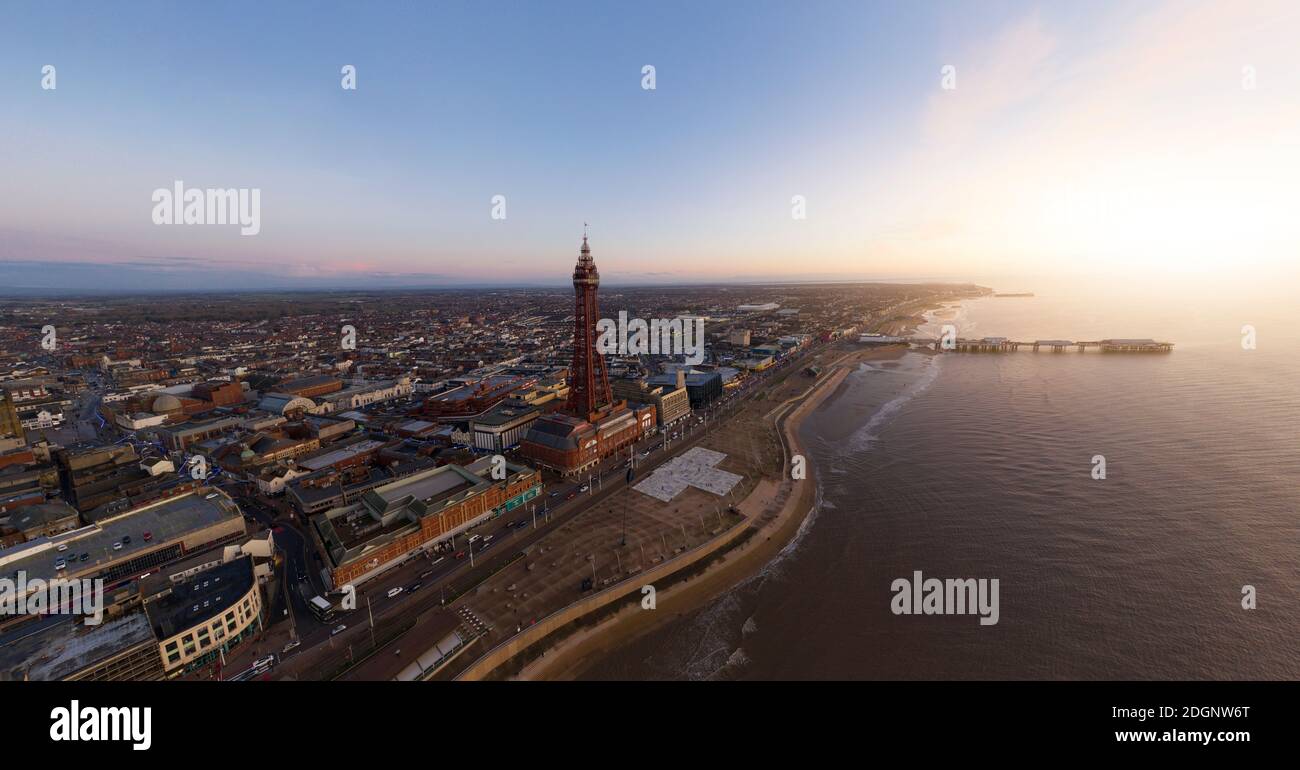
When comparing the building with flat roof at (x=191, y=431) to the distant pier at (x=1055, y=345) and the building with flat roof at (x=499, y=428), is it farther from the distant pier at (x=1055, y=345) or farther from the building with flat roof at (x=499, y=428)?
the distant pier at (x=1055, y=345)

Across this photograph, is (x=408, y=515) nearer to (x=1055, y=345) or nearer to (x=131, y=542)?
(x=131, y=542)

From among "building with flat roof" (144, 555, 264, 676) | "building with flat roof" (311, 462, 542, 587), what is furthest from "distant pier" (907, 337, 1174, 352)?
"building with flat roof" (144, 555, 264, 676)

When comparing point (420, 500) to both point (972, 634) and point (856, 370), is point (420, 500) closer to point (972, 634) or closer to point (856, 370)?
point (972, 634)

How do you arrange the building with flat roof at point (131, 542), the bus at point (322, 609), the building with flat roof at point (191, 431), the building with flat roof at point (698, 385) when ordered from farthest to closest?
1. the building with flat roof at point (698, 385)
2. the building with flat roof at point (191, 431)
3. the building with flat roof at point (131, 542)
4. the bus at point (322, 609)

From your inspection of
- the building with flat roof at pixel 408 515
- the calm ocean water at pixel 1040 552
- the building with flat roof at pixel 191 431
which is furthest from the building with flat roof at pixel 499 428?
the calm ocean water at pixel 1040 552

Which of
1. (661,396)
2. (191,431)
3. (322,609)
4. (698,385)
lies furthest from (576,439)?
(191,431)
